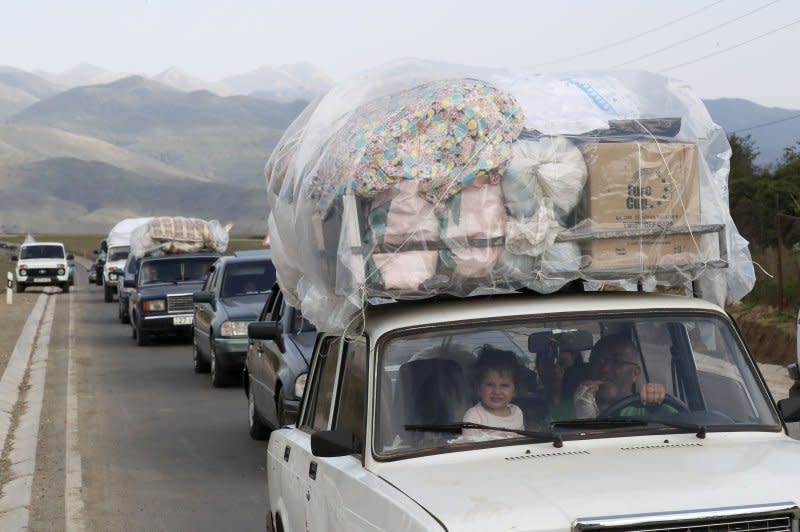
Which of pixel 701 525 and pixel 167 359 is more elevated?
pixel 701 525

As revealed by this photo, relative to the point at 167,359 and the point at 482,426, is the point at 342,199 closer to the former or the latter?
the point at 482,426

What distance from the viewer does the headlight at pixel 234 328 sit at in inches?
701

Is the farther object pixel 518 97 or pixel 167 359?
pixel 167 359

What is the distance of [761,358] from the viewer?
19422mm

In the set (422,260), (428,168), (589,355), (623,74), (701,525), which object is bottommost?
(701,525)

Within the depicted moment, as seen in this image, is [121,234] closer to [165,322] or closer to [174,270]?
[174,270]

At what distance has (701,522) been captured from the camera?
4.31 m

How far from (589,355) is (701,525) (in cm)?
144

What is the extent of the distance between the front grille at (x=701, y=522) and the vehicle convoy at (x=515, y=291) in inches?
12.6

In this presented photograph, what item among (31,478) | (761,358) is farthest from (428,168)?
(761,358)

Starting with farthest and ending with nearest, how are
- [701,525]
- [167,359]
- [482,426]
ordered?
[167,359] → [482,426] → [701,525]

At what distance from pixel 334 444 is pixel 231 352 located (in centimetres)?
1276

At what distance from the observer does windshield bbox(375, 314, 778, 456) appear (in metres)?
5.27

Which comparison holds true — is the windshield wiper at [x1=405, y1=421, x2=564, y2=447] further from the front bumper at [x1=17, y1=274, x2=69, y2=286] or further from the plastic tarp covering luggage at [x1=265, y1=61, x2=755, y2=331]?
the front bumper at [x1=17, y1=274, x2=69, y2=286]
